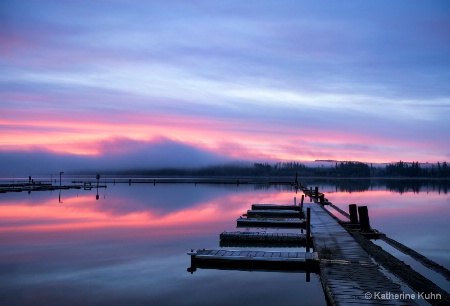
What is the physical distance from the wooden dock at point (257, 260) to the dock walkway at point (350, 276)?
0.60m

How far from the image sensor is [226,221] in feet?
110

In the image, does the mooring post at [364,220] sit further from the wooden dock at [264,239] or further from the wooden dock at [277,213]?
the wooden dock at [277,213]

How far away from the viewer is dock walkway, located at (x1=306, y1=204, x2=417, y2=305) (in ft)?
31.0

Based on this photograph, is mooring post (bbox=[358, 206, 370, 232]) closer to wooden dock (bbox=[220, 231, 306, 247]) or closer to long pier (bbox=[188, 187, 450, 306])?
long pier (bbox=[188, 187, 450, 306])

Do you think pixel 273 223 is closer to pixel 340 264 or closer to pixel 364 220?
pixel 364 220

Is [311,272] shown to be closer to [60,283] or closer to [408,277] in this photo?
[408,277]

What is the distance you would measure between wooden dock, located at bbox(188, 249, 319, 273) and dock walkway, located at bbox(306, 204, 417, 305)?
1.97ft

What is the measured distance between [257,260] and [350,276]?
3936 mm

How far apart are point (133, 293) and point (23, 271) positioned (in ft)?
18.9

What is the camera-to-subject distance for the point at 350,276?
11.6m

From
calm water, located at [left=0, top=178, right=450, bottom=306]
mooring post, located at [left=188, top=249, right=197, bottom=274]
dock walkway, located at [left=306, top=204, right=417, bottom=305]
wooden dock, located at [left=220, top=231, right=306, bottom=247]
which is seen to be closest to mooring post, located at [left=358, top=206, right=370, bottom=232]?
calm water, located at [left=0, top=178, right=450, bottom=306]

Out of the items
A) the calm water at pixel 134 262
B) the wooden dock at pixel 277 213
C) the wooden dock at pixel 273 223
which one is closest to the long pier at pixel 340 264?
the calm water at pixel 134 262

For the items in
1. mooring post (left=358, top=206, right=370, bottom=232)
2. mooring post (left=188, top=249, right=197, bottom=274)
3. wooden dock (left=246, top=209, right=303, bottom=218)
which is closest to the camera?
mooring post (left=188, top=249, right=197, bottom=274)

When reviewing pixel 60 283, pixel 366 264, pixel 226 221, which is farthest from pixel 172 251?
pixel 226 221
